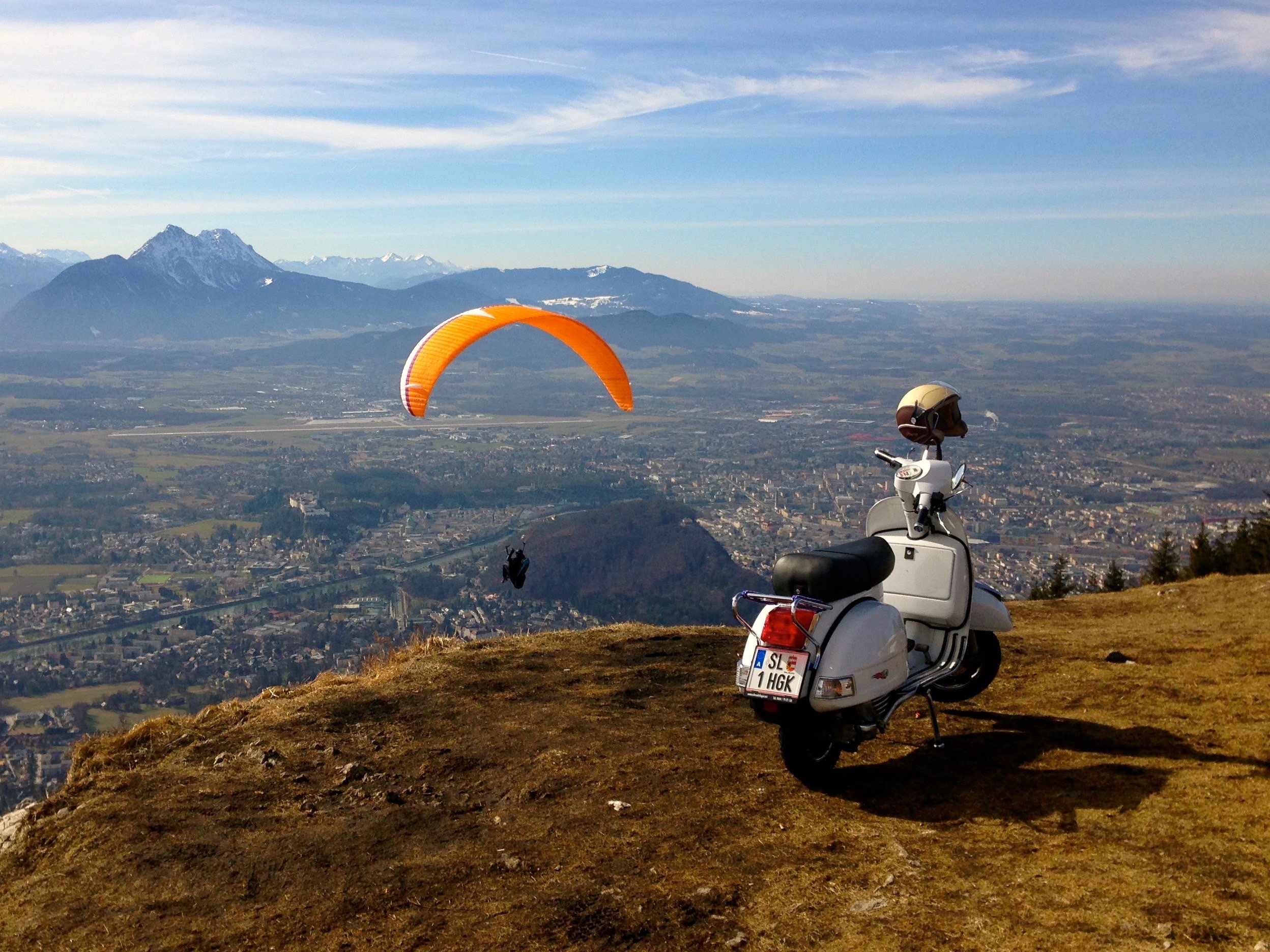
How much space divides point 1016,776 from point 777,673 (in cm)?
175

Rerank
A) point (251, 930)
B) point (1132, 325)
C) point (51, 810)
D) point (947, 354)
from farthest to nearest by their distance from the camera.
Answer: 1. point (1132, 325)
2. point (947, 354)
3. point (51, 810)
4. point (251, 930)

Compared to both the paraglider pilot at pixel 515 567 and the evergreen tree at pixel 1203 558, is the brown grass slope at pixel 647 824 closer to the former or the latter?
the paraglider pilot at pixel 515 567

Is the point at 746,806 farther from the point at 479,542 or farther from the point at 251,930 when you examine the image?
the point at 479,542

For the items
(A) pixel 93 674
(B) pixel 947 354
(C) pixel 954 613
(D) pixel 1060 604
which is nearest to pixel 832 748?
(C) pixel 954 613

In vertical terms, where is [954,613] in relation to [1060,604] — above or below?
above

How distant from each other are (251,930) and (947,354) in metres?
126

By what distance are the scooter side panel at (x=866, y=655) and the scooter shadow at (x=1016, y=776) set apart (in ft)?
1.99

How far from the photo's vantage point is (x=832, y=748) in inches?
235

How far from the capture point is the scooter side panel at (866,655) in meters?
5.69

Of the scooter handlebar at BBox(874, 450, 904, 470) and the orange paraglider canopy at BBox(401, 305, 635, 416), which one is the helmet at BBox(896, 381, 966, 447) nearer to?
the scooter handlebar at BBox(874, 450, 904, 470)

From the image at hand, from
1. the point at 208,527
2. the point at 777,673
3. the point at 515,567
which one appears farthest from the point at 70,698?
the point at 777,673

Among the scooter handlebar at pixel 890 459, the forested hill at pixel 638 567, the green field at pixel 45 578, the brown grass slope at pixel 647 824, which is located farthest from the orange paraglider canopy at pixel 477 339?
the green field at pixel 45 578

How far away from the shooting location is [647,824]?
5.48m

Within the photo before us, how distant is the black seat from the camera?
588 cm
